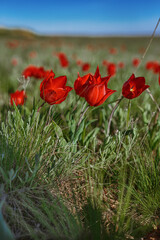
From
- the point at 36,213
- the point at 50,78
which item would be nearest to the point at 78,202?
the point at 36,213

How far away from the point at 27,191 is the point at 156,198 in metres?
0.62

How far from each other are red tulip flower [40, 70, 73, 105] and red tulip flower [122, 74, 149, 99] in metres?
0.29

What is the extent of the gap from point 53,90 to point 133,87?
0.43m

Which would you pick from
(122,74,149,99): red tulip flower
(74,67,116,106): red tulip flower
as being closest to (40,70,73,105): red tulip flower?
(74,67,116,106): red tulip flower

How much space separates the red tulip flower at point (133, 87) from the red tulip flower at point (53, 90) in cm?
29

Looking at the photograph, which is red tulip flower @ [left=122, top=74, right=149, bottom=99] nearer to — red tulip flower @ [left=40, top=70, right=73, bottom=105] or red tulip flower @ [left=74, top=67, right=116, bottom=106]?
red tulip flower @ [left=74, top=67, right=116, bottom=106]

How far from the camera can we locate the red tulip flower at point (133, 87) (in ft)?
3.36

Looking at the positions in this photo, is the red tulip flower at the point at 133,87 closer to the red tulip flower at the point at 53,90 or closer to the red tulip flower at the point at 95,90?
the red tulip flower at the point at 95,90

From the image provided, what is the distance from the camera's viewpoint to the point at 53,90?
958 millimetres

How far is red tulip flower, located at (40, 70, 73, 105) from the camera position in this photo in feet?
3.15

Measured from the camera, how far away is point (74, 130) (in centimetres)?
124

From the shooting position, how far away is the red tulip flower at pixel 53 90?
3.15 feet

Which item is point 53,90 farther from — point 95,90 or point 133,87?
point 133,87

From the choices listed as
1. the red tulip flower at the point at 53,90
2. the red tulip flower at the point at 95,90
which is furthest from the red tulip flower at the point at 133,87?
the red tulip flower at the point at 53,90
